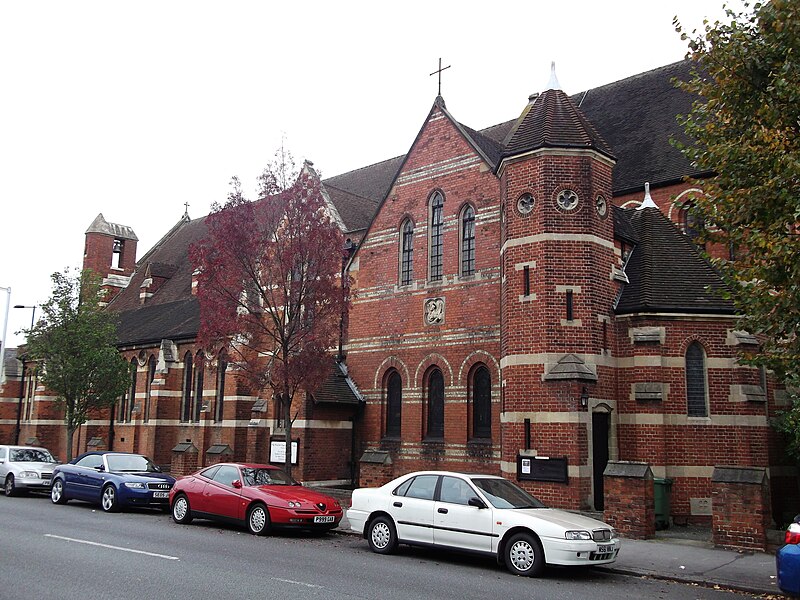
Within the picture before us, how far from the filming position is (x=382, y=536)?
1232 centimetres

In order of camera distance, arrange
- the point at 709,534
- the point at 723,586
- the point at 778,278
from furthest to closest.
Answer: the point at 709,534 → the point at 723,586 → the point at 778,278

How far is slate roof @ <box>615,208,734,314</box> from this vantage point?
17516 mm

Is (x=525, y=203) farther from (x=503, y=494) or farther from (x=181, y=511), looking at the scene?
(x=181, y=511)

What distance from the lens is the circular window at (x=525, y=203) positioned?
18.1m

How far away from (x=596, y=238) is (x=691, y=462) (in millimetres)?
5761

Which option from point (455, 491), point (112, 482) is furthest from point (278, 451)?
point (455, 491)

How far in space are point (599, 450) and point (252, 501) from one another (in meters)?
8.17

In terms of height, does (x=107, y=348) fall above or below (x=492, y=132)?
below

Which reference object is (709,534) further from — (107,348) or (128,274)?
(128,274)

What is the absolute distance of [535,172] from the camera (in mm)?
18141

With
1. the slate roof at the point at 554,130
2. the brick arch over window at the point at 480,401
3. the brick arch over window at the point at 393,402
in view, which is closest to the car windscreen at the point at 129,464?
the brick arch over window at the point at 393,402

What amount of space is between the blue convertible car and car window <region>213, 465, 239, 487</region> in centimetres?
319

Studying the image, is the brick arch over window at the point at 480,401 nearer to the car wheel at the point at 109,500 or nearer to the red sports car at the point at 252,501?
the red sports car at the point at 252,501

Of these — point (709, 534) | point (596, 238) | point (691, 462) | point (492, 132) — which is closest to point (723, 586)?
point (709, 534)
